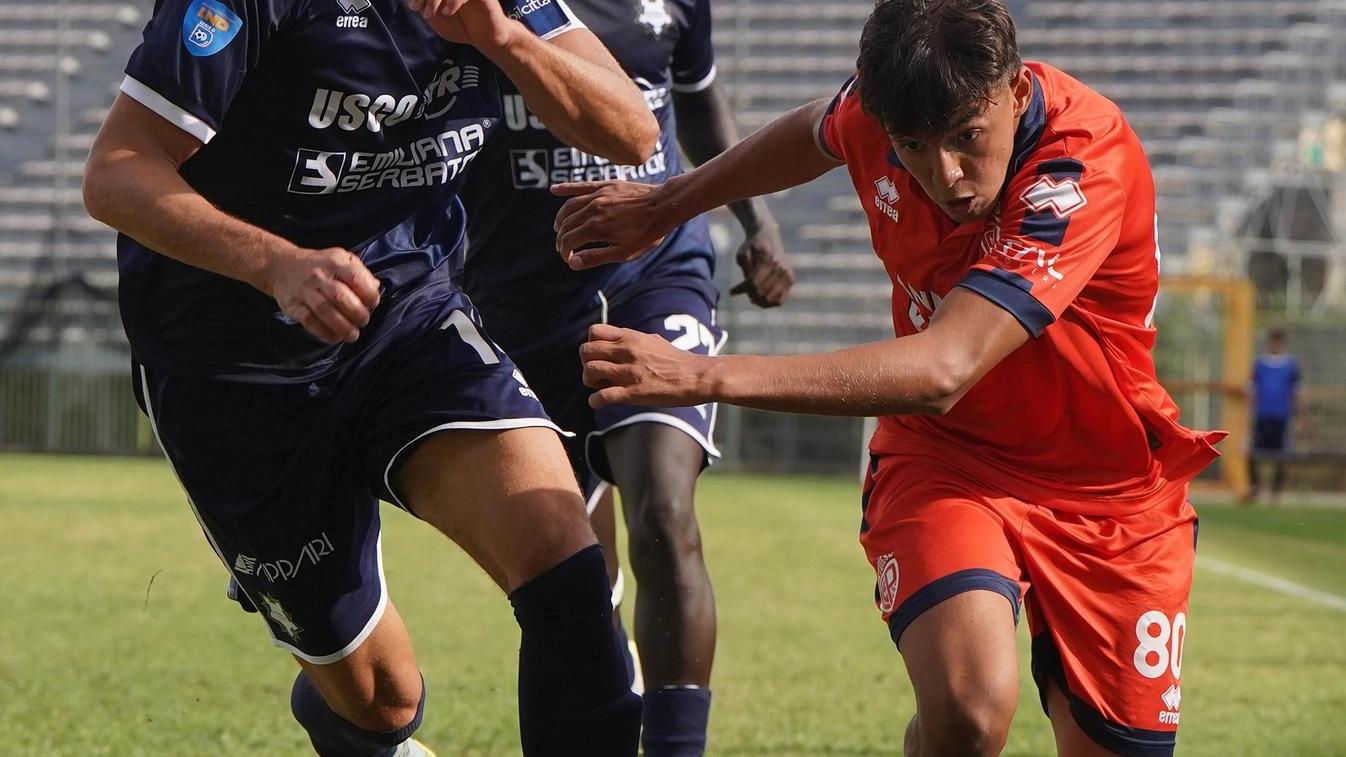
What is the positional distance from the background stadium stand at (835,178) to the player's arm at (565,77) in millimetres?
19040

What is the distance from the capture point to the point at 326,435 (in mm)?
3539

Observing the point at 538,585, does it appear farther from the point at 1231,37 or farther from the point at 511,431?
the point at 1231,37

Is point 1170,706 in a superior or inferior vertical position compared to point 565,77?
inferior

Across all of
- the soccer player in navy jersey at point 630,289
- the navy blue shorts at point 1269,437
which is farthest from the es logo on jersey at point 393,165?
the navy blue shorts at point 1269,437

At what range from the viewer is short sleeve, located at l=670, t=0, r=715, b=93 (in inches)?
208

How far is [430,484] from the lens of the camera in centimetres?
343

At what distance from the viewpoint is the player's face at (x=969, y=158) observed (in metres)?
3.07

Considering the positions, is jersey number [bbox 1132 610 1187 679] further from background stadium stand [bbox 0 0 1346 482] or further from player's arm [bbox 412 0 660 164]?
background stadium stand [bbox 0 0 1346 482]

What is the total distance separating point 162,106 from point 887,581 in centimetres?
169

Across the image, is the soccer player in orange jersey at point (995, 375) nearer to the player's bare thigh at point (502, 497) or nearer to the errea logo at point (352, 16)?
the player's bare thigh at point (502, 497)

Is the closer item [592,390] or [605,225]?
[605,225]

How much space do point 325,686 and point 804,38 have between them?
2321 cm

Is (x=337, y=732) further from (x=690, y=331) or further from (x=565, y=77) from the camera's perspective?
(x=565, y=77)

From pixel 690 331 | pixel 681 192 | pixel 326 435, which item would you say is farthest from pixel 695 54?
pixel 326 435
